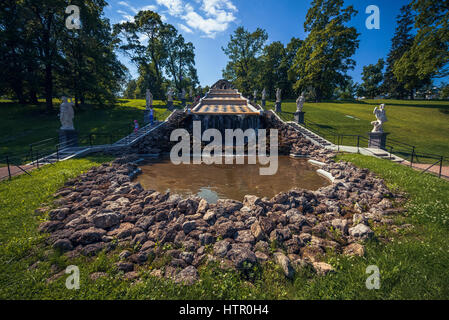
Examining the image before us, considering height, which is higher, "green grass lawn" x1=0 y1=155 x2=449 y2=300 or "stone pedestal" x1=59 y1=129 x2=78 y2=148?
"stone pedestal" x1=59 y1=129 x2=78 y2=148

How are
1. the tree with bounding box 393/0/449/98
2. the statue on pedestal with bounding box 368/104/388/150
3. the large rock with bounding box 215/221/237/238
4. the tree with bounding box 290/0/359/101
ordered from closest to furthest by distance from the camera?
the large rock with bounding box 215/221/237/238 < the statue on pedestal with bounding box 368/104/388/150 < the tree with bounding box 393/0/449/98 < the tree with bounding box 290/0/359/101

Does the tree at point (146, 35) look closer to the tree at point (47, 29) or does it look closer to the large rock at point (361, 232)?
the tree at point (47, 29)

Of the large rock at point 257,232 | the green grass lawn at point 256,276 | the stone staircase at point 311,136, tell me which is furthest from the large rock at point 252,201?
the stone staircase at point 311,136

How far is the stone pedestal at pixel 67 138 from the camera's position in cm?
1415

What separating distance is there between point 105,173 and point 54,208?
13.2 ft

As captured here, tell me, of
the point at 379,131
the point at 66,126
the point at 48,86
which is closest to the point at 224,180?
the point at 66,126

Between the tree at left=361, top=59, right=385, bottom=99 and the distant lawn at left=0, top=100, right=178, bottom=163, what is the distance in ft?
219

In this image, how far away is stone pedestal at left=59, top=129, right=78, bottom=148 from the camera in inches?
557

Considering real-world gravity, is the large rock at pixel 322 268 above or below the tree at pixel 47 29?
below

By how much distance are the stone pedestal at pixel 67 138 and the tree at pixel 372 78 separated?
248 ft

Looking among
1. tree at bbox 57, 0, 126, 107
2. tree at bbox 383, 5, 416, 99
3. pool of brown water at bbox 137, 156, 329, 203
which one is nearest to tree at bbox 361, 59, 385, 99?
tree at bbox 383, 5, 416, 99

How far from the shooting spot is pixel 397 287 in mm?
3311

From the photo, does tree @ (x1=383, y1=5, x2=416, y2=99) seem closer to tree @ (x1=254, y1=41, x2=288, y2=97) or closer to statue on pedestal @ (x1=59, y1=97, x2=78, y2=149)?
tree @ (x1=254, y1=41, x2=288, y2=97)

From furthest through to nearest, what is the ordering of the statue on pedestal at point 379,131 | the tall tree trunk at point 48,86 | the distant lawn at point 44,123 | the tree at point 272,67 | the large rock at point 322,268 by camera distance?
1. the tree at point 272,67
2. the tall tree trunk at point 48,86
3. the distant lawn at point 44,123
4. the statue on pedestal at point 379,131
5. the large rock at point 322,268
